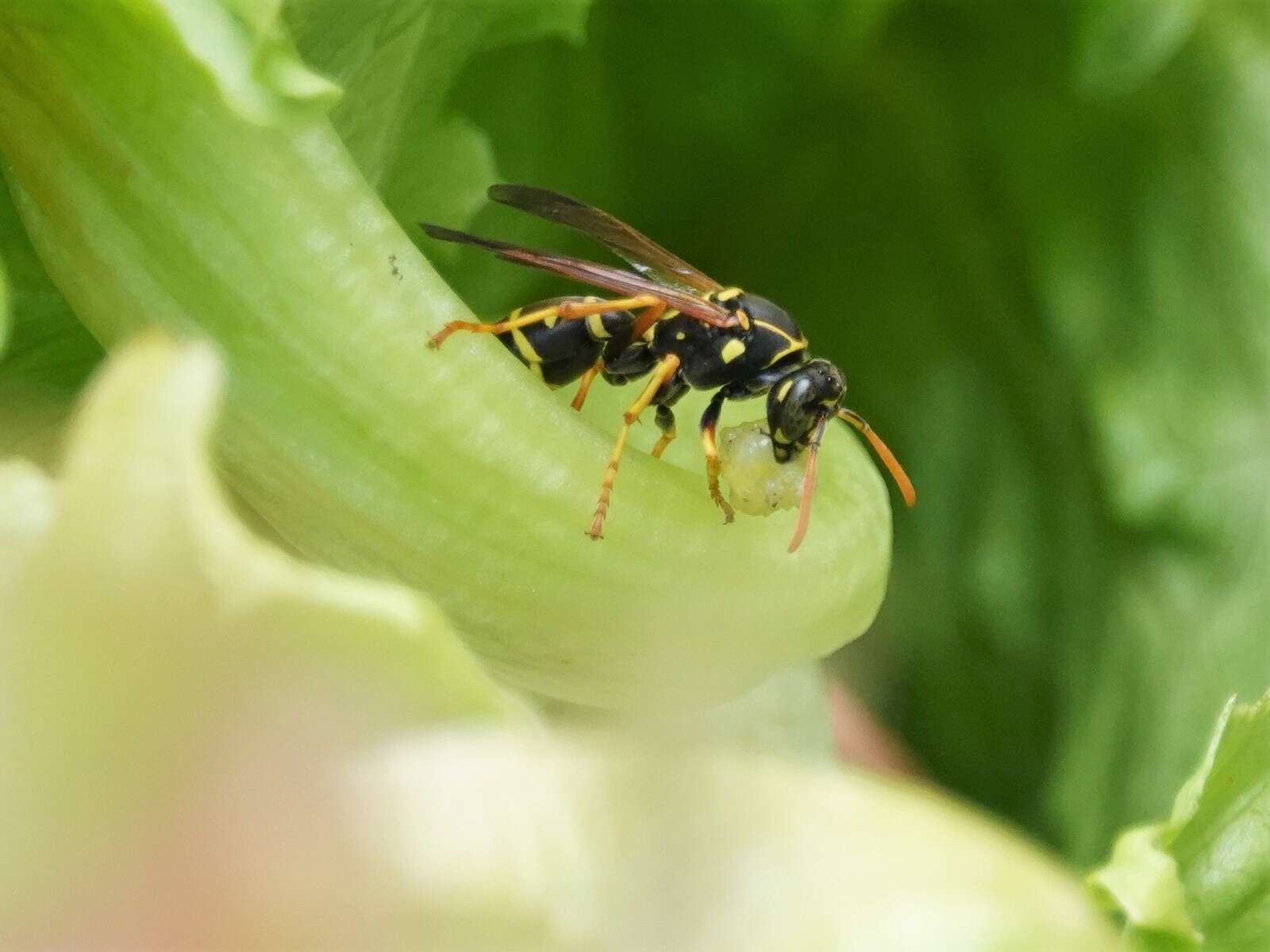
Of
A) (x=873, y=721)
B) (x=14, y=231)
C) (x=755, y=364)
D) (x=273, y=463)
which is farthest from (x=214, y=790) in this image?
(x=873, y=721)

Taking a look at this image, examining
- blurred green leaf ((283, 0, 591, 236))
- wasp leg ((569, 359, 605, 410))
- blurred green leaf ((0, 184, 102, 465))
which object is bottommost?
blurred green leaf ((0, 184, 102, 465))

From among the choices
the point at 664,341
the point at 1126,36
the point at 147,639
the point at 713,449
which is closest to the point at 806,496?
the point at 713,449

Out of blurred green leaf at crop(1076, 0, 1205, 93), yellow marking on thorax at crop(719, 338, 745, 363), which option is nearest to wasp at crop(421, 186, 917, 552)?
yellow marking on thorax at crop(719, 338, 745, 363)

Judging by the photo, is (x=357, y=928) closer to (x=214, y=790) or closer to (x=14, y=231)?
(x=214, y=790)

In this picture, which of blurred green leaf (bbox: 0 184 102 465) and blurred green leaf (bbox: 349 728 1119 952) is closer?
blurred green leaf (bbox: 349 728 1119 952)

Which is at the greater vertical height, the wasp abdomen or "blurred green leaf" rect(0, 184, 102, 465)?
the wasp abdomen

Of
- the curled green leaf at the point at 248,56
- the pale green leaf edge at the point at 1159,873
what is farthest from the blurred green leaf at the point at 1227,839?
the curled green leaf at the point at 248,56

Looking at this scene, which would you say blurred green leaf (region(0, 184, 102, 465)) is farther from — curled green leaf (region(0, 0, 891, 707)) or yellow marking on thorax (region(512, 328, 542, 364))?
yellow marking on thorax (region(512, 328, 542, 364))
